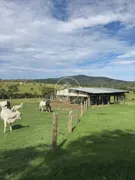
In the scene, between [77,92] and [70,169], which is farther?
[77,92]

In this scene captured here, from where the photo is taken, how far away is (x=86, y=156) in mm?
9305

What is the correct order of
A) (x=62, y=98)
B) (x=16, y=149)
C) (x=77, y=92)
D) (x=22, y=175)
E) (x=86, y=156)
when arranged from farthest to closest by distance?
1. (x=62, y=98)
2. (x=77, y=92)
3. (x=16, y=149)
4. (x=86, y=156)
5. (x=22, y=175)

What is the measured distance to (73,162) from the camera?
28.0 feet

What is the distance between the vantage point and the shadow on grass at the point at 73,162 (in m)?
7.36

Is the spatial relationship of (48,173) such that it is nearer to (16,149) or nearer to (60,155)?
(60,155)

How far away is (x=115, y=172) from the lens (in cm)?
757

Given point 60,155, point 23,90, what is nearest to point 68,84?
point 23,90

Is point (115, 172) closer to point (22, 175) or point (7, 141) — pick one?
point (22, 175)

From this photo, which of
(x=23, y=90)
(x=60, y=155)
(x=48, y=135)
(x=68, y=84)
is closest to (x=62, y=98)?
(x=68, y=84)

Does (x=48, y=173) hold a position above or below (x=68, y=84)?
below

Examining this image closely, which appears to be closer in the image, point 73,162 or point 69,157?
point 73,162

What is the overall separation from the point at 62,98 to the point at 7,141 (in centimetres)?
4569

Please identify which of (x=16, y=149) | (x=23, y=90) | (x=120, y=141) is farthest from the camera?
(x=23, y=90)

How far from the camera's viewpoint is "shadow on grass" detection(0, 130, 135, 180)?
7.36 meters
